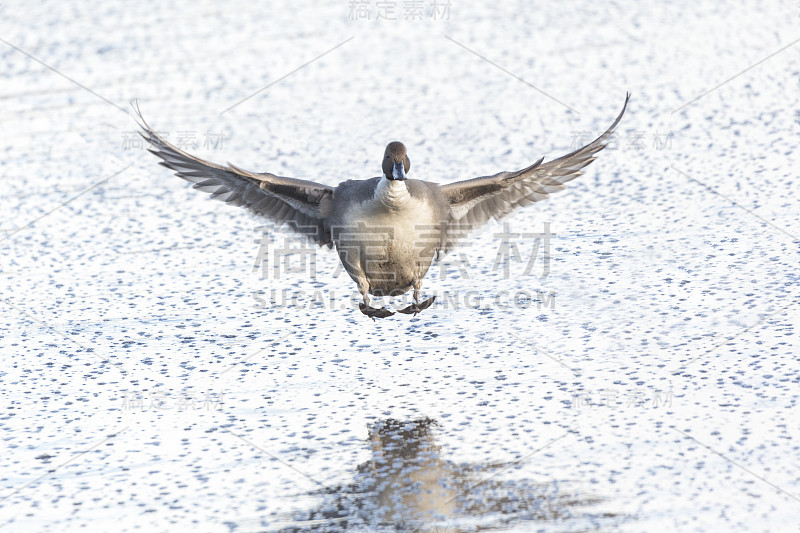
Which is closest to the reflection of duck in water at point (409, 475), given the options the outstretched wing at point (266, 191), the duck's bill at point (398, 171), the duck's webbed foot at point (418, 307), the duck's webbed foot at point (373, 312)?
the duck's webbed foot at point (373, 312)

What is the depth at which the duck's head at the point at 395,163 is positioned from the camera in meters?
6.16

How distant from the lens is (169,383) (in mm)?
5848

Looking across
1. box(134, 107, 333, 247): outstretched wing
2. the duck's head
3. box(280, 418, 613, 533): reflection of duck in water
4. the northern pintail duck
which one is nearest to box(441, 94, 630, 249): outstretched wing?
the northern pintail duck

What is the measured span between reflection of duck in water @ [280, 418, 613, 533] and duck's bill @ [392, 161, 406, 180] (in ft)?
5.93

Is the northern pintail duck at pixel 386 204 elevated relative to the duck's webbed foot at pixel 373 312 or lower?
elevated

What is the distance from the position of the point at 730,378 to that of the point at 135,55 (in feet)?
26.2

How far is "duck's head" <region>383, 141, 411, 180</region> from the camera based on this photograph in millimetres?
6164

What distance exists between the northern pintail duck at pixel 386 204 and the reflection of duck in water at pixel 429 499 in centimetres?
168

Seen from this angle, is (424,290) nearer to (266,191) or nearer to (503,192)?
(503,192)

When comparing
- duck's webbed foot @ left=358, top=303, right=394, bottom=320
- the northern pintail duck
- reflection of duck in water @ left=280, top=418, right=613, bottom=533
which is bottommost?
reflection of duck in water @ left=280, top=418, right=613, bottom=533

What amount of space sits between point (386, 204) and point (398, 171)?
211 mm

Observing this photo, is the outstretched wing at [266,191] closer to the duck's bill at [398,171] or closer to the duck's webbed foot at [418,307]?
the duck's bill at [398,171]

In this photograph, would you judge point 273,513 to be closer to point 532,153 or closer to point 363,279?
point 363,279

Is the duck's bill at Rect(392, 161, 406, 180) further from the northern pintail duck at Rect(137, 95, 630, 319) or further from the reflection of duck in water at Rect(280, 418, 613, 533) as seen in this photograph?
the reflection of duck in water at Rect(280, 418, 613, 533)
